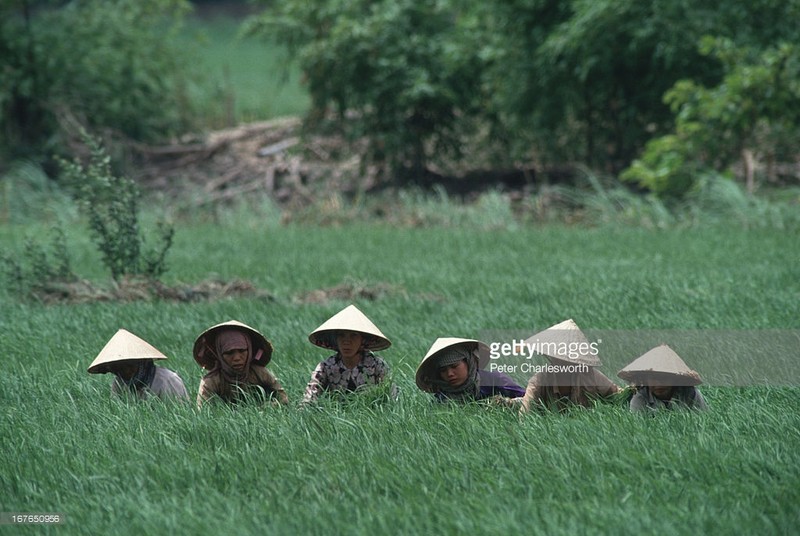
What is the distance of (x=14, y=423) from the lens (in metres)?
5.01

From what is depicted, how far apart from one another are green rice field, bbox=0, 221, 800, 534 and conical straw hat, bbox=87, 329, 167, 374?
194mm

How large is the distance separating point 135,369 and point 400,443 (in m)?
1.54

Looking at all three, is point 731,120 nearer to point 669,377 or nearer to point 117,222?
point 117,222

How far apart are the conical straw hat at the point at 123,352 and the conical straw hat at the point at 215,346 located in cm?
19

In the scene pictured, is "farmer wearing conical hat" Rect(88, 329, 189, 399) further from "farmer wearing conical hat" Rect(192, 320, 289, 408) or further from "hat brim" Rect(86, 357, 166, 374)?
"farmer wearing conical hat" Rect(192, 320, 289, 408)

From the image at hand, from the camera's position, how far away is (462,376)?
202 inches

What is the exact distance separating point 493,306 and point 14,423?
3.64m

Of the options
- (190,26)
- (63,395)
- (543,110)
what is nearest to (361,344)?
(63,395)

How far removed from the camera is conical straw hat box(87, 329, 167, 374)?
523cm

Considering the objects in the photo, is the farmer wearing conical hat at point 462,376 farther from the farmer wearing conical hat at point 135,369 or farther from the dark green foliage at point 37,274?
the dark green foliage at point 37,274

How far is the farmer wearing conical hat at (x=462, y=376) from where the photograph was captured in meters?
5.05

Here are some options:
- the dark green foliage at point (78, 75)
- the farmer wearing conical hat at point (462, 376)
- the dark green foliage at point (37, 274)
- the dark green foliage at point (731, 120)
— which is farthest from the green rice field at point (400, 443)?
the dark green foliage at point (78, 75)

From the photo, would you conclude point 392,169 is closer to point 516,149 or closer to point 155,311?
point 516,149

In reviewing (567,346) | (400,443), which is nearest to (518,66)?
(567,346)
